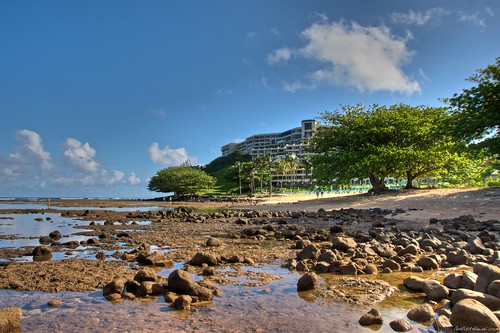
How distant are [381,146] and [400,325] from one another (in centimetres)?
4400

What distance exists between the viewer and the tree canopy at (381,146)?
44.8 m

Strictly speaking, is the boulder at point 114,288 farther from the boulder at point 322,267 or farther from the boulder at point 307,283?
the boulder at point 322,267

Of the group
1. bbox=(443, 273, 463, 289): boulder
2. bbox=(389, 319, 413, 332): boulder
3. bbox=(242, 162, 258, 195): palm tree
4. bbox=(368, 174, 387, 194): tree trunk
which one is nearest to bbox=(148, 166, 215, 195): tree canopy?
bbox=(242, 162, 258, 195): palm tree

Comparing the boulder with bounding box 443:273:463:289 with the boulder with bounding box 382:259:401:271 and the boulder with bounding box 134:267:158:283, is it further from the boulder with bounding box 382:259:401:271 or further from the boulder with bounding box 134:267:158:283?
the boulder with bounding box 134:267:158:283

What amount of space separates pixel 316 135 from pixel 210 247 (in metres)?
41.6

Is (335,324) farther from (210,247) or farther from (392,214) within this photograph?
(392,214)

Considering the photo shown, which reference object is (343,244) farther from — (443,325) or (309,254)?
(443,325)

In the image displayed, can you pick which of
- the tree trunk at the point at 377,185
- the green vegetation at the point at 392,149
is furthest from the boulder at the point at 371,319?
the tree trunk at the point at 377,185

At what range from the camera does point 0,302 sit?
8.00 metres

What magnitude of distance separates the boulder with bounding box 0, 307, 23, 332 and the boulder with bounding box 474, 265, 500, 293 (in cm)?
835

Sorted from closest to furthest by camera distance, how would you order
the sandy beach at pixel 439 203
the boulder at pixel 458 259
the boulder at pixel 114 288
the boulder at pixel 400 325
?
1. the boulder at pixel 400 325
2. the boulder at pixel 114 288
3. the boulder at pixel 458 259
4. the sandy beach at pixel 439 203

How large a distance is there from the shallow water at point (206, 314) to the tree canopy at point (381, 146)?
1530 inches

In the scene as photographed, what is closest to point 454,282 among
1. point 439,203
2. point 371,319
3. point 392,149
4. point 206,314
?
point 371,319

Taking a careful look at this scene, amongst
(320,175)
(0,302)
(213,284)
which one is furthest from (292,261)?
(320,175)
